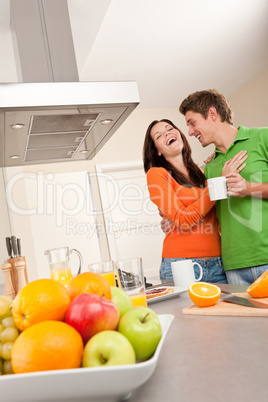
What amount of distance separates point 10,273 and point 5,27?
1913 mm

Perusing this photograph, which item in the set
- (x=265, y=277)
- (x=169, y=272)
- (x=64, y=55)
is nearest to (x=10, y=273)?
(x=169, y=272)

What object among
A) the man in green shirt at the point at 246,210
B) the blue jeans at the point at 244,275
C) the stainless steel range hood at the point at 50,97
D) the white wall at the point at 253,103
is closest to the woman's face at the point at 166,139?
the man in green shirt at the point at 246,210

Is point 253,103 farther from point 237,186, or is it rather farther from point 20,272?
point 20,272

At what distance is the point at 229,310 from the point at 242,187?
916 mm

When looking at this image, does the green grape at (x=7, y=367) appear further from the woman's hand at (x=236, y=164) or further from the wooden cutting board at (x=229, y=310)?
the woman's hand at (x=236, y=164)

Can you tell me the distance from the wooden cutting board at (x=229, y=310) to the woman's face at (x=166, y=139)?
117cm

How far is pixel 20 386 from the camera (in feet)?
1.62

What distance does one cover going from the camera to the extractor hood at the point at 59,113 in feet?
4.18

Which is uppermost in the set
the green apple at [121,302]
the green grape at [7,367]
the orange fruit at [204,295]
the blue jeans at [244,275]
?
the green apple at [121,302]

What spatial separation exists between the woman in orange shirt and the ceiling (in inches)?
54.0

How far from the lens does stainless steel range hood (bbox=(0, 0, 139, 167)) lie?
4.25 ft

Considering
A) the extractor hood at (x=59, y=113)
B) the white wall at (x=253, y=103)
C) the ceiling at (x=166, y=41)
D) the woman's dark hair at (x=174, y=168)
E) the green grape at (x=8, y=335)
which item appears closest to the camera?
the green grape at (x=8, y=335)

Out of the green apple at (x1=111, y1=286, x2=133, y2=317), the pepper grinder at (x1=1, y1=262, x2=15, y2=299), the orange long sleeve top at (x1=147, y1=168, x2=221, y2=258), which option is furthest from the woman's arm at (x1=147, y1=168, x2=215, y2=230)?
the green apple at (x1=111, y1=286, x2=133, y2=317)

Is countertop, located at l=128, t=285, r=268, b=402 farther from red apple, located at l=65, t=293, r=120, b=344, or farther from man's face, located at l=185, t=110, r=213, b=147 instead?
man's face, located at l=185, t=110, r=213, b=147
